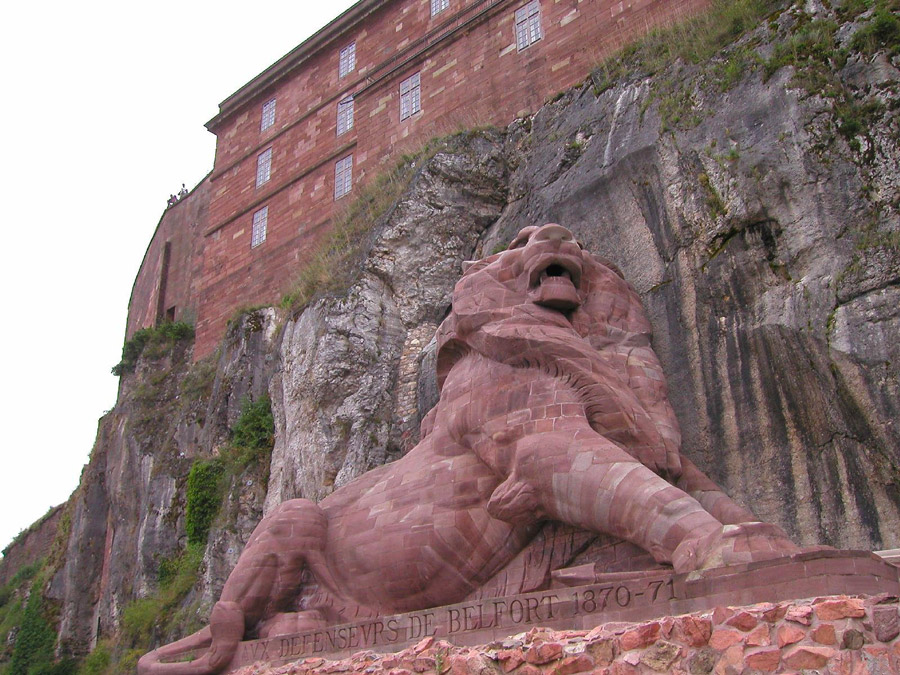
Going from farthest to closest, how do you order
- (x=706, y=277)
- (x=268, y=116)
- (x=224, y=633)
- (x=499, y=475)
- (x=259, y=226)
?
1. (x=268, y=116)
2. (x=259, y=226)
3. (x=706, y=277)
4. (x=224, y=633)
5. (x=499, y=475)

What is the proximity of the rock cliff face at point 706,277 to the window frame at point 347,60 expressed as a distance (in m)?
9.67

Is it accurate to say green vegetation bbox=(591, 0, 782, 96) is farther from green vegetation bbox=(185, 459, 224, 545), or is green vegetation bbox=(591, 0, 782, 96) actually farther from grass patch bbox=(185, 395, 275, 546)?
green vegetation bbox=(185, 459, 224, 545)

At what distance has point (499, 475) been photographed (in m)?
8.45

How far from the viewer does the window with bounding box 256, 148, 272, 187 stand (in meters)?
27.1

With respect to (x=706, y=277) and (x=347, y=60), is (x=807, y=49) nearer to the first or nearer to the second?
(x=706, y=277)

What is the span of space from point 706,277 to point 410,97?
13.8 metres

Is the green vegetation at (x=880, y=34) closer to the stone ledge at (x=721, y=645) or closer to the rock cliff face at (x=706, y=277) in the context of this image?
the rock cliff face at (x=706, y=277)

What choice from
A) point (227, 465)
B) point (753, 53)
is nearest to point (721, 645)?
Result: point (753, 53)

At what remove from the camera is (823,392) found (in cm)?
860

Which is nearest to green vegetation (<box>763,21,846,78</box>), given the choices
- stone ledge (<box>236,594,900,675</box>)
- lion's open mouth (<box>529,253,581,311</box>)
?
lion's open mouth (<box>529,253,581,311</box>)

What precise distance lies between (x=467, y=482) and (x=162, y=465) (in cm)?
1598

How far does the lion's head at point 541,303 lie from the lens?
9.15 m

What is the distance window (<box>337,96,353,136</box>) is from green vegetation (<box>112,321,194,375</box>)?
929 centimetres

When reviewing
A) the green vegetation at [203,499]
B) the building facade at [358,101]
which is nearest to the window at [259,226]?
the building facade at [358,101]
